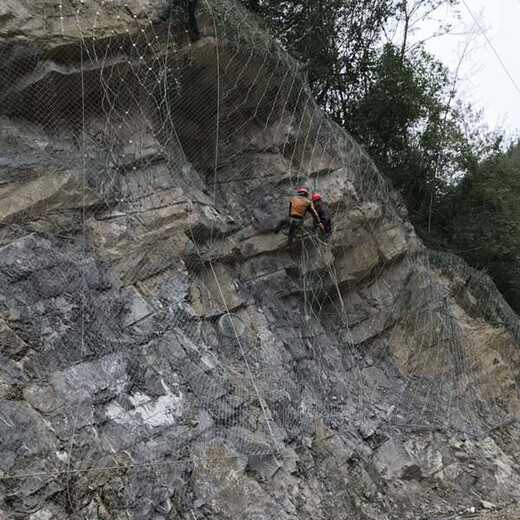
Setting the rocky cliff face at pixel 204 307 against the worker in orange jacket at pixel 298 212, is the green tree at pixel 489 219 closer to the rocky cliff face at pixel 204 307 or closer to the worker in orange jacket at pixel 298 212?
the rocky cliff face at pixel 204 307

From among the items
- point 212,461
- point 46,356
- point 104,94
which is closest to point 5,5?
point 104,94

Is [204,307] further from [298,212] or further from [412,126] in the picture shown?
[412,126]

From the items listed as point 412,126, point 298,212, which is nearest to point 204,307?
point 298,212

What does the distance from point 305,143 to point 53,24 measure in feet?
14.0

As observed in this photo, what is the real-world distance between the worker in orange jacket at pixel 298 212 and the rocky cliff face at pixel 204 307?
0.75 ft

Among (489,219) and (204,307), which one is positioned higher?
(489,219)

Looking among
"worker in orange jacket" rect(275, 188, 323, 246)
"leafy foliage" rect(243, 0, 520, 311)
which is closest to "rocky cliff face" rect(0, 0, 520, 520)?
"worker in orange jacket" rect(275, 188, 323, 246)

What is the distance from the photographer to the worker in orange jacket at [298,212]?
29.0 feet

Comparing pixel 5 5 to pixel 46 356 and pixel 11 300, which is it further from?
pixel 46 356

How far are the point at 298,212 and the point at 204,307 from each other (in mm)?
2274

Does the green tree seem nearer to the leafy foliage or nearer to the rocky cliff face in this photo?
the leafy foliage

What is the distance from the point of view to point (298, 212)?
347 inches

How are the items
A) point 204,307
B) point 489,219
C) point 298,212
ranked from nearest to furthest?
point 204,307, point 298,212, point 489,219

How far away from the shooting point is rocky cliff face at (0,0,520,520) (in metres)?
5.53
